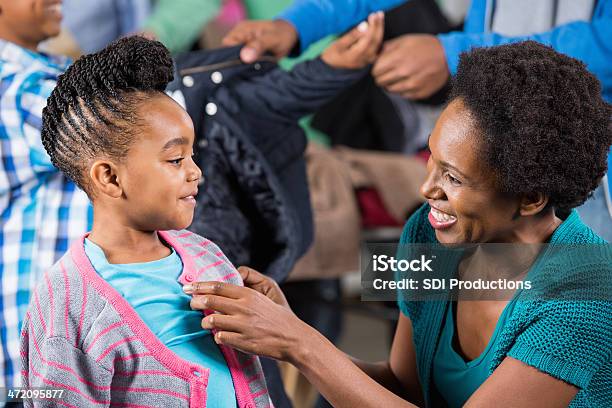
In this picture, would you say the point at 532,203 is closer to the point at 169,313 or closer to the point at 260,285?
the point at 260,285

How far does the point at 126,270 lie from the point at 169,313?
8cm

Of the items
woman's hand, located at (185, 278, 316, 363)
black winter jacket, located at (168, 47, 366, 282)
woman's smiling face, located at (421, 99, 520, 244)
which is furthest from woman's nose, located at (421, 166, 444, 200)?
black winter jacket, located at (168, 47, 366, 282)

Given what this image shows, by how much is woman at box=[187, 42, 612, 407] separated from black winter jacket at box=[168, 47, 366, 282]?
1.54 feet

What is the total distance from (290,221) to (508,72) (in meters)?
0.62

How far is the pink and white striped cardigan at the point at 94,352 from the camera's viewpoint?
940mm

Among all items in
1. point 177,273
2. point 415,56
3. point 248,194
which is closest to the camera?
point 177,273

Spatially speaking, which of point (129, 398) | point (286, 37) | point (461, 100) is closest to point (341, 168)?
point (286, 37)

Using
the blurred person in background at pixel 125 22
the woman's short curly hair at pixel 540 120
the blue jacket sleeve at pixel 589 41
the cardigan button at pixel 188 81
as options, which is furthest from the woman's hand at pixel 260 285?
the blurred person in background at pixel 125 22

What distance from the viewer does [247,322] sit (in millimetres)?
1005

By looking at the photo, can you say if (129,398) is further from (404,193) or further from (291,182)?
(404,193)

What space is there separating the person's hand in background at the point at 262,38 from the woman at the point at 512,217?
0.57 metres

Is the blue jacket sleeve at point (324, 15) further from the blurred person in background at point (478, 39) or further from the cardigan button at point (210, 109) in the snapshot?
the cardigan button at point (210, 109)

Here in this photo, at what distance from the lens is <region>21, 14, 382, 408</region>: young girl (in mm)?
963

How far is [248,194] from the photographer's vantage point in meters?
1.58
